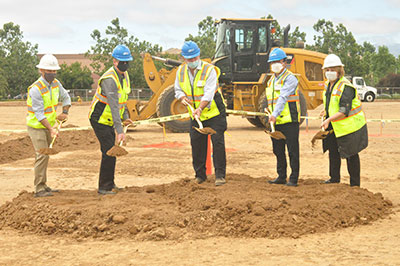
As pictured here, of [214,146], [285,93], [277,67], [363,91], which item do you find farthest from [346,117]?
[363,91]


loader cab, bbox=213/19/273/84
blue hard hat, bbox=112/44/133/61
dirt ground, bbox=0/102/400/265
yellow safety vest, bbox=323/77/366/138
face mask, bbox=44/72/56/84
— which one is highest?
loader cab, bbox=213/19/273/84

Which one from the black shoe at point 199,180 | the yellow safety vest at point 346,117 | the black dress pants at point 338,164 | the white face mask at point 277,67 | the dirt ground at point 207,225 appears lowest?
the dirt ground at point 207,225

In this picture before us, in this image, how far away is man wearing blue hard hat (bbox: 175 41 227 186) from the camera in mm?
7551

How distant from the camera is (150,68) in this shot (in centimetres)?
1850

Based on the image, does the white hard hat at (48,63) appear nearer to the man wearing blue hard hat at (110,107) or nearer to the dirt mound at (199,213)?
the man wearing blue hard hat at (110,107)

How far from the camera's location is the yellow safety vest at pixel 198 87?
761 centimetres

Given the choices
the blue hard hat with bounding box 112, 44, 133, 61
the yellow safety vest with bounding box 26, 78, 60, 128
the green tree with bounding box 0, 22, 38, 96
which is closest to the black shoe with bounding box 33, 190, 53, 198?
the yellow safety vest with bounding box 26, 78, 60, 128

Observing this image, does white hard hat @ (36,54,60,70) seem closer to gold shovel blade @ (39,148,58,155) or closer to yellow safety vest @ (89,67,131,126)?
yellow safety vest @ (89,67,131,126)

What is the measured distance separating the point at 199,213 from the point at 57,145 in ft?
28.7

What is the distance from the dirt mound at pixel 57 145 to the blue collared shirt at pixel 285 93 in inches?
268

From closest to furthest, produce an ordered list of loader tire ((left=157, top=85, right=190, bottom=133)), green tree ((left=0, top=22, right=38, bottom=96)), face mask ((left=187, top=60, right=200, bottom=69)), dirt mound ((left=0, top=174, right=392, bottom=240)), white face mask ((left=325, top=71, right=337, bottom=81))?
dirt mound ((left=0, top=174, right=392, bottom=240)) → white face mask ((left=325, top=71, right=337, bottom=81)) → face mask ((left=187, top=60, right=200, bottom=69)) → loader tire ((left=157, top=85, right=190, bottom=133)) → green tree ((left=0, top=22, right=38, bottom=96))

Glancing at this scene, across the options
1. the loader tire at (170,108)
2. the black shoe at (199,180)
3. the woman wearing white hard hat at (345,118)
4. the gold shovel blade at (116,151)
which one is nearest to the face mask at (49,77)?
the gold shovel blade at (116,151)

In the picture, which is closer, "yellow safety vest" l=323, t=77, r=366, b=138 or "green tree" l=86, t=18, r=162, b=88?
"yellow safety vest" l=323, t=77, r=366, b=138

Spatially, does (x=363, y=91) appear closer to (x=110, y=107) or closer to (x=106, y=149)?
(x=106, y=149)
